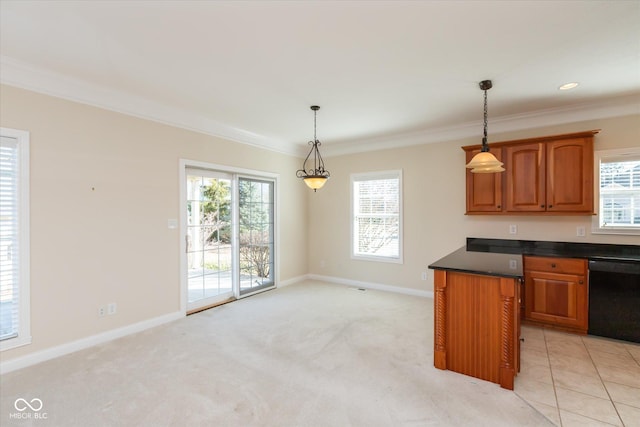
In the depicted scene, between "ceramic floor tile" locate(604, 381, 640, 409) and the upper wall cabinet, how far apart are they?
6.38ft

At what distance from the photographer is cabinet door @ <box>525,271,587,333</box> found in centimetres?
336

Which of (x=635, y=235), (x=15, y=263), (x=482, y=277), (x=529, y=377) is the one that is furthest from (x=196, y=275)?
(x=635, y=235)

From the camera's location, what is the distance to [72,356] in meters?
2.92

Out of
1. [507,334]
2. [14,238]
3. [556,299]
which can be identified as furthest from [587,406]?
[14,238]

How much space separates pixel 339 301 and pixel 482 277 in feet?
8.44

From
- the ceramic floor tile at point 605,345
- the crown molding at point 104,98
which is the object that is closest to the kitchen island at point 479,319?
the ceramic floor tile at point 605,345

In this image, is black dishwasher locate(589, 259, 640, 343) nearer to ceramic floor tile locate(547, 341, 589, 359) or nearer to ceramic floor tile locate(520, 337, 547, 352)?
ceramic floor tile locate(547, 341, 589, 359)

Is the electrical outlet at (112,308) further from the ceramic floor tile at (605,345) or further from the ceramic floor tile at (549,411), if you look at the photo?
the ceramic floor tile at (605,345)

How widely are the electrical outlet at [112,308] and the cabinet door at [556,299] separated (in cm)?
482

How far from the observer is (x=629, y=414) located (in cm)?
207

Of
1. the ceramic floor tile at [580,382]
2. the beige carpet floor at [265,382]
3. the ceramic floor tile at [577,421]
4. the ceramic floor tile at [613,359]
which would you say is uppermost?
the ceramic floor tile at [613,359]

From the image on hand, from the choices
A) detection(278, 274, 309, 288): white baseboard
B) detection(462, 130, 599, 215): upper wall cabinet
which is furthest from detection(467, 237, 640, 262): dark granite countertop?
detection(278, 274, 309, 288): white baseboard

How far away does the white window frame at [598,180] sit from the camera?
3498 millimetres

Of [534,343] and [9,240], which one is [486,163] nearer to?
[534,343]
